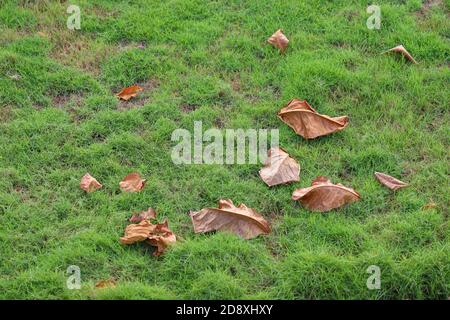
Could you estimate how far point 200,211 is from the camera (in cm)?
426

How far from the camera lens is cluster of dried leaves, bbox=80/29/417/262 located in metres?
4.11

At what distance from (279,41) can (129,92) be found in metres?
1.34

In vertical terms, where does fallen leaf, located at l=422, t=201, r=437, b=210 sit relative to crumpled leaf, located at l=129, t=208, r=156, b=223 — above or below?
below

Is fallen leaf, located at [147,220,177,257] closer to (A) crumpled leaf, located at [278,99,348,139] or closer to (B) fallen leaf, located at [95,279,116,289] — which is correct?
(B) fallen leaf, located at [95,279,116,289]

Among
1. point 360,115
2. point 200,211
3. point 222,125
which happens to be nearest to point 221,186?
point 200,211

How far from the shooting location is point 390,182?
14.6 ft

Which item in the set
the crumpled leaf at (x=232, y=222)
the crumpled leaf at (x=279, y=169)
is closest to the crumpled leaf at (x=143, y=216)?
the crumpled leaf at (x=232, y=222)

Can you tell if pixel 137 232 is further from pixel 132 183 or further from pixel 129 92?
pixel 129 92

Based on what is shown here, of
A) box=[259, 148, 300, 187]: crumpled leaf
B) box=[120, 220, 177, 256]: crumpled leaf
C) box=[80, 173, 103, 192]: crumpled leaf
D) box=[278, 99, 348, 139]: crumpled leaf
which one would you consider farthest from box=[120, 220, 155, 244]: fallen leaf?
box=[278, 99, 348, 139]: crumpled leaf

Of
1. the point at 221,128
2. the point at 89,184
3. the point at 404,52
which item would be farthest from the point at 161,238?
the point at 404,52

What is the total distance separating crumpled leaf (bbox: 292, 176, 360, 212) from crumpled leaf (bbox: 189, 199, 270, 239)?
0.32 m

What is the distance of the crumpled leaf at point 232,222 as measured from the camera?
4.13 m
